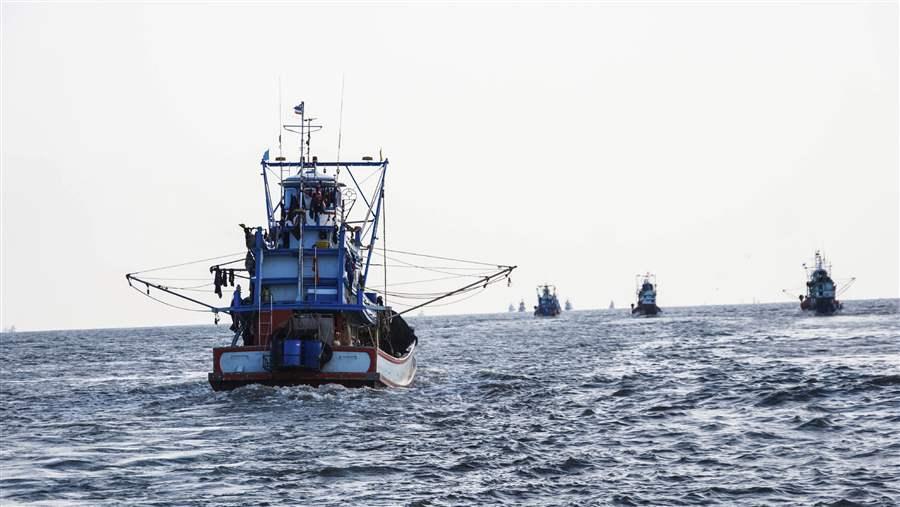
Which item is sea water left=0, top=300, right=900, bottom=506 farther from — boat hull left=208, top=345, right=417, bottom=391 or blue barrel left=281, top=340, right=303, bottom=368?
blue barrel left=281, top=340, right=303, bottom=368

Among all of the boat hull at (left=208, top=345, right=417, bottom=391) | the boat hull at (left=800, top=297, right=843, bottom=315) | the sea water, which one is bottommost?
Answer: the sea water

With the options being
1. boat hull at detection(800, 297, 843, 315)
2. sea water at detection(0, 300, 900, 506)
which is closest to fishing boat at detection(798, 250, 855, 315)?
boat hull at detection(800, 297, 843, 315)

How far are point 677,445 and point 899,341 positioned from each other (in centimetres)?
4689

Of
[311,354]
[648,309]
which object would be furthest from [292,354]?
[648,309]

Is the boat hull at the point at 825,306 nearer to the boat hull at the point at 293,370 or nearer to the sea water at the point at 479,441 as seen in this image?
the sea water at the point at 479,441

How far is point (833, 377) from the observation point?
38281 mm

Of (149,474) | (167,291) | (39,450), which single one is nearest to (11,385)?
(167,291)

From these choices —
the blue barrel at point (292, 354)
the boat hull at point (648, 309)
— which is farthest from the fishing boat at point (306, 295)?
the boat hull at point (648, 309)

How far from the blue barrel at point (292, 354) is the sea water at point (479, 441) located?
1.03 metres

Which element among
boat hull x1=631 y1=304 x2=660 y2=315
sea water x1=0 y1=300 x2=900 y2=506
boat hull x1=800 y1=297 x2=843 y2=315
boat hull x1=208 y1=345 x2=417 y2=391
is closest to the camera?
sea water x1=0 y1=300 x2=900 y2=506

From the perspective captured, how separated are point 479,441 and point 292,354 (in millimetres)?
11118

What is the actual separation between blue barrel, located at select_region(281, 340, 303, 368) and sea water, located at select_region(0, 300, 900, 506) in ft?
3.37

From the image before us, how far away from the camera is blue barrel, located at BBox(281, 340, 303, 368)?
3362cm

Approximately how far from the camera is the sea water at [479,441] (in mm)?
18078
